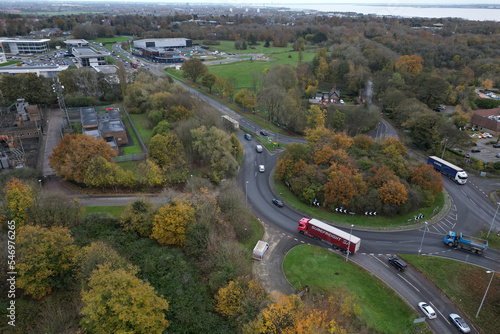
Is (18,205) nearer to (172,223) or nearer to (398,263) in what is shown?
(172,223)

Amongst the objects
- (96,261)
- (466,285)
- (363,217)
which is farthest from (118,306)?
(466,285)

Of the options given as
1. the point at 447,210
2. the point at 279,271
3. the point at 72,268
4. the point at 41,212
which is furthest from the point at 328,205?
the point at 41,212

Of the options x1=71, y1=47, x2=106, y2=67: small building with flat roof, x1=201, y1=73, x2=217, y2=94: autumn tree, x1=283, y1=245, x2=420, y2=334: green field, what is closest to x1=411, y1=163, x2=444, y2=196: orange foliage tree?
x1=283, y1=245, x2=420, y2=334: green field

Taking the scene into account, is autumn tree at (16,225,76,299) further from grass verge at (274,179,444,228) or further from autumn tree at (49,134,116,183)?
grass verge at (274,179,444,228)

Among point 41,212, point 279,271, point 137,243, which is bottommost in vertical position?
point 279,271

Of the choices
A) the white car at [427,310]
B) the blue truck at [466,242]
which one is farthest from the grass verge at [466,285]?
the white car at [427,310]

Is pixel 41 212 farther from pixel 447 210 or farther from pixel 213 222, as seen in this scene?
pixel 447 210

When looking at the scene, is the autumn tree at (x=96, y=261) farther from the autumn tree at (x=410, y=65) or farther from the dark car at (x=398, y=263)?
the autumn tree at (x=410, y=65)
